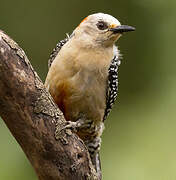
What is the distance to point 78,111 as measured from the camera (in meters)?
4.46

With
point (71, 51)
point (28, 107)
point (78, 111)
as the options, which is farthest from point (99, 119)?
point (28, 107)

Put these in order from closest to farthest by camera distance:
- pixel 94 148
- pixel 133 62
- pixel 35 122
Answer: pixel 35 122, pixel 94 148, pixel 133 62

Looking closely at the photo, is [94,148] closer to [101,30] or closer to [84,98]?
[84,98]

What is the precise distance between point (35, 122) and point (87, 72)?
1.04 meters

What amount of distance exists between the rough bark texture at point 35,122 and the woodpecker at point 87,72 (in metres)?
0.61

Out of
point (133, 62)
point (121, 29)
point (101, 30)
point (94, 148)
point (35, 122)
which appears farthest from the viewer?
point (133, 62)

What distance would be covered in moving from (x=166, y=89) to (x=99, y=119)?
110 inches

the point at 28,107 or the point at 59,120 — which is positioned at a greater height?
Result: the point at 28,107

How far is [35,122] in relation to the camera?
3453 mm

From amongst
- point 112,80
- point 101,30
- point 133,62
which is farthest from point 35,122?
point 133,62

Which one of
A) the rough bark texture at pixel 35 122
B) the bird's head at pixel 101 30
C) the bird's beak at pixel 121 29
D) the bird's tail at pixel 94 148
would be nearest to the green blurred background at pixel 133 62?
the bird's tail at pixel 94 148

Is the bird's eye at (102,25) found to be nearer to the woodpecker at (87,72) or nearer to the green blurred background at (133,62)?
the woodpecker at (87,72)

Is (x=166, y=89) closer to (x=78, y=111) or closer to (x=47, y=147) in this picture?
(x=78, y=111)

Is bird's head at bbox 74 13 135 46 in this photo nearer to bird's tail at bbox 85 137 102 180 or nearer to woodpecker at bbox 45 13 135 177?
woodpecker at bbox 45 13 135 177
